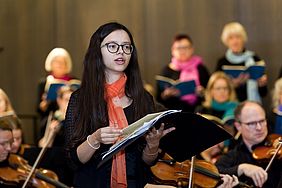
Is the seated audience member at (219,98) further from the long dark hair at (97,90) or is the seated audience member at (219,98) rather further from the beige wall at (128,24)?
the long dark hair at (97,90)

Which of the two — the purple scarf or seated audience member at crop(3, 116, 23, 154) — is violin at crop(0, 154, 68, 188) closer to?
seated audience member at crop(3, 116, 23, 154)

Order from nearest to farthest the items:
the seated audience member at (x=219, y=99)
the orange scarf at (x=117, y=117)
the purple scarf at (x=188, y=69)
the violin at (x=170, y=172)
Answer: the orange scarf at (x=117, y=117), the violin at (x=170, y=172), the seated audience member at (x=219, y=99), the purple scarf at (x=188, y=69)

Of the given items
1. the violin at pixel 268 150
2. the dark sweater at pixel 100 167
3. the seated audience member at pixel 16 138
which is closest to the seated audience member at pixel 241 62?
the violin at pixel 268 150

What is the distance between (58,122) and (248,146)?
66.4 inches

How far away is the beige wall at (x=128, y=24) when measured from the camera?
7262mm

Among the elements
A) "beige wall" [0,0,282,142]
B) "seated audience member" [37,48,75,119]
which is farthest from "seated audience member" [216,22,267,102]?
"seated audience member" [37,48,75,119]

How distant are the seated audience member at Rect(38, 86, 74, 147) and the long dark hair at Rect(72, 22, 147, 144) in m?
1.91

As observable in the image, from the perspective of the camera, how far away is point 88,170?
2.72 meters

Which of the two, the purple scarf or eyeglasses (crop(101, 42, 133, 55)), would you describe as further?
the purple scarf

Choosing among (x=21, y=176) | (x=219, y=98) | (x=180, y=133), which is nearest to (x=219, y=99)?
(x=219, y=98)

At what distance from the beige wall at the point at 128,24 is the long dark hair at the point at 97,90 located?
14.2ft

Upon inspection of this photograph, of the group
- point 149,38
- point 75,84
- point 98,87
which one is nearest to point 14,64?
point 149,38

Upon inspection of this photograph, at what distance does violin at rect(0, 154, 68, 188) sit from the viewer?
3.77 m

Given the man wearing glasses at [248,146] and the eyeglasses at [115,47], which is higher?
the eyeglasses at [115,47]
